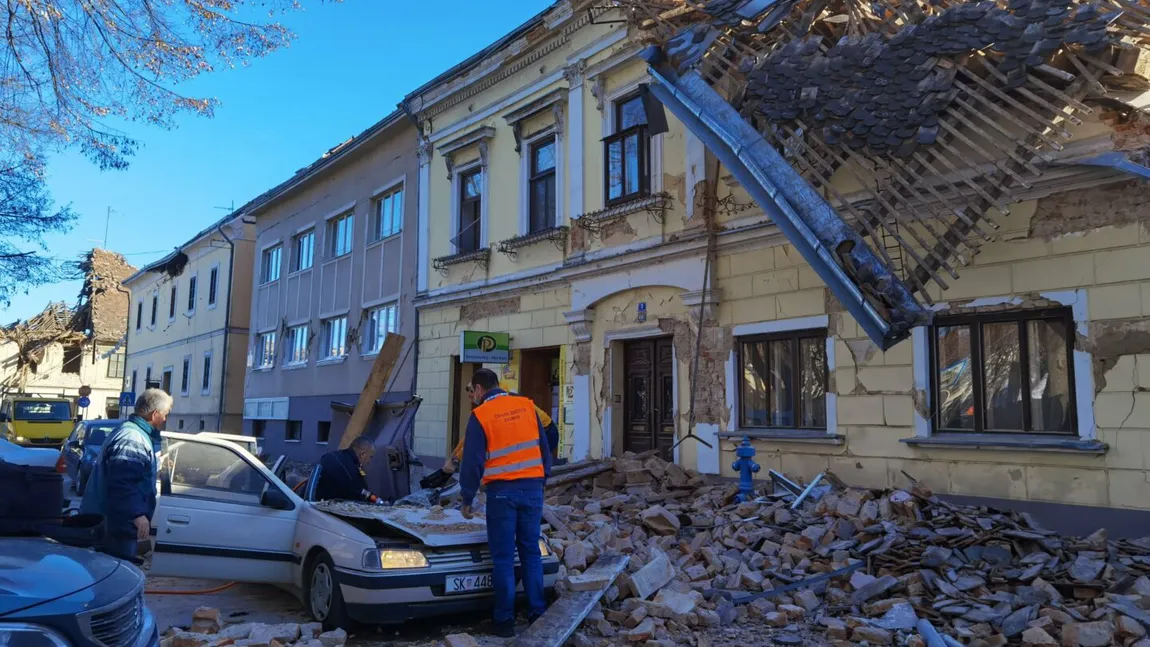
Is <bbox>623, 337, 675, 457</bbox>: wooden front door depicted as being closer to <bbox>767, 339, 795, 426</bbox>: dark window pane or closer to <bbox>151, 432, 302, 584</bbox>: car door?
<bbox>767, 339, 795, 426</bbox>: dark window pane

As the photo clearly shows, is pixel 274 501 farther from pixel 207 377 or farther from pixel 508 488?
pixel 207 377

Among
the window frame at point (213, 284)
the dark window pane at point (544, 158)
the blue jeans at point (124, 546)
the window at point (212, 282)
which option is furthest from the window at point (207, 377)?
the blue jeans at point (124, 546)

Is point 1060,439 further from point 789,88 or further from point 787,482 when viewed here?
point 789,88

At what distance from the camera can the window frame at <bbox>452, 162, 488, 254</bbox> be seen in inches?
597

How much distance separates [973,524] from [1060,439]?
4.46ft

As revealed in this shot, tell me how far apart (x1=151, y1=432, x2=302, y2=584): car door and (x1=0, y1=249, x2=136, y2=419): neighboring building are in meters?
43.9

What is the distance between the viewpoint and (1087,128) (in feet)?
24.2

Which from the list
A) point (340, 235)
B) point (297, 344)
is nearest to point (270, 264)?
A: point (297, 344)

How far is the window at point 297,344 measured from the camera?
21766 mm

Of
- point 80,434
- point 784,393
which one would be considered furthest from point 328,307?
point 784,393

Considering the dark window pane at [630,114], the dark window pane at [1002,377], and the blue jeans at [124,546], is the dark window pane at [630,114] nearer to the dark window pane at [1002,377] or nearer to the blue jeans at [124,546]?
the dark window pane at [1002,377]

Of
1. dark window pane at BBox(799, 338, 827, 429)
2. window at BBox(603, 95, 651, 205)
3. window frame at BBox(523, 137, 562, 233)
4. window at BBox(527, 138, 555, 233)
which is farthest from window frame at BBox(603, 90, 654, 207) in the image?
dark window pane at BBox(799, 338, 827, 429)

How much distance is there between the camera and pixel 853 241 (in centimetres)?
741

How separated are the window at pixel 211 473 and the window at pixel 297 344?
15.4m
